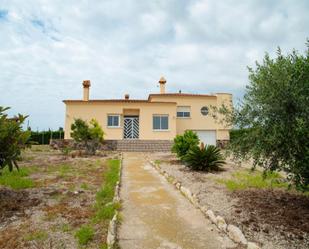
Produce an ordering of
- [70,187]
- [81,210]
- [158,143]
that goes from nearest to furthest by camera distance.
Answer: [81,210]
[70,187]
[158,143]

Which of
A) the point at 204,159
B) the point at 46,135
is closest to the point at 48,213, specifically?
the point at 204,159

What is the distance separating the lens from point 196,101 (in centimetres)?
2964

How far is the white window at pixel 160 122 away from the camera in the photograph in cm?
2700

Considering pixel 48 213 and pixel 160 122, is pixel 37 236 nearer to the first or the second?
pixel 48 213

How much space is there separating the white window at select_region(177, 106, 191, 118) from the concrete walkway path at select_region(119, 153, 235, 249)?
2149 centimetres

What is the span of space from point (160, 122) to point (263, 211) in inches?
841

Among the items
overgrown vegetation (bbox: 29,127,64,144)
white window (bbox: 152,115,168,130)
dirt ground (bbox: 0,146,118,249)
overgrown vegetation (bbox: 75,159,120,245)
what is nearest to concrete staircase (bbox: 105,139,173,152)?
white window (bbox: 152,115,168,130)

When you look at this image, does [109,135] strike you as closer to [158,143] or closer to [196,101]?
[158,143]

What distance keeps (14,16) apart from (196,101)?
69.3ft

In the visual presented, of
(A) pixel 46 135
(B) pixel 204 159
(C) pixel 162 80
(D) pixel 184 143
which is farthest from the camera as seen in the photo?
(A) pixel 46 135

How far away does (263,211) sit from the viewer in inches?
234

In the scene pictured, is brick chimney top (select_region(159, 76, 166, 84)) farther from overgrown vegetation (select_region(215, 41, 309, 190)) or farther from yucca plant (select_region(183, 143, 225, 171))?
overgrown vegetation (select_region(215, 41, 309, 190))

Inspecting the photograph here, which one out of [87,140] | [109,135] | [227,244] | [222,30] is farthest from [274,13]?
[109,135]

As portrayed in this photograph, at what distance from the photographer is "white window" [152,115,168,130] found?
88.6ft
